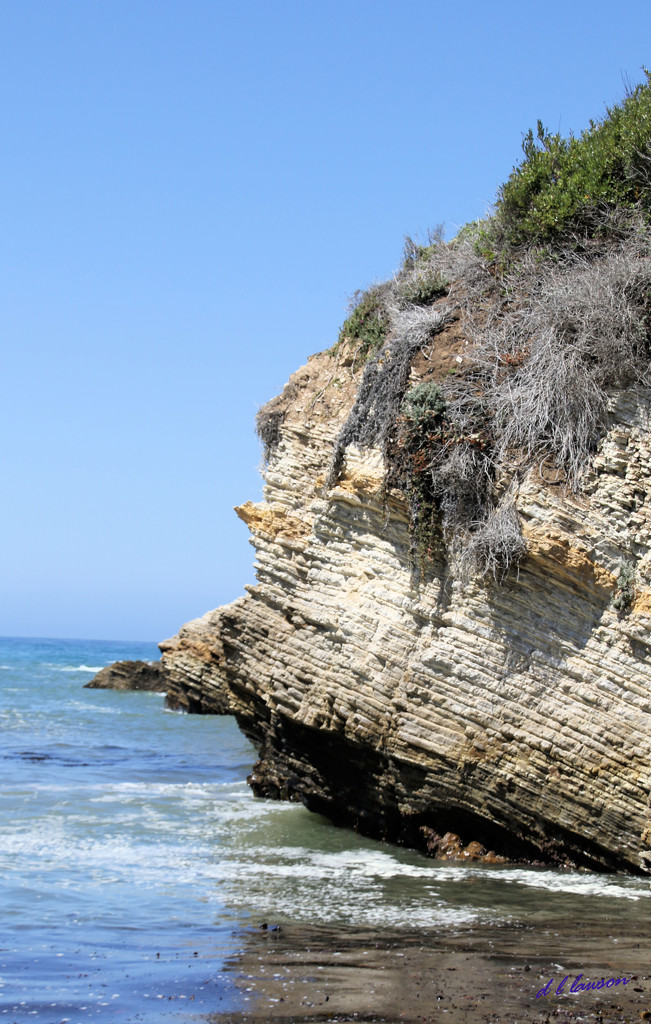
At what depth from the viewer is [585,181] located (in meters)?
11.9

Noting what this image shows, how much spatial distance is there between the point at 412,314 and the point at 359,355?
1265 millimetres

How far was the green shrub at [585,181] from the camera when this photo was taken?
11688 mm

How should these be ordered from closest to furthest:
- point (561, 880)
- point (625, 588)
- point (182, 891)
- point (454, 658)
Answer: point (625, 588), point (182, 891), point (561, 880), point (454, 658)

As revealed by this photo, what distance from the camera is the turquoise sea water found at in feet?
22.5

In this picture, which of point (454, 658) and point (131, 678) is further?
point (131, 678)

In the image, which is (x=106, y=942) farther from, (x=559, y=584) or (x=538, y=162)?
(x=538, y=162)

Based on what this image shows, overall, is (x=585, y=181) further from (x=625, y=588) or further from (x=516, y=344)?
(x=625, y=588)

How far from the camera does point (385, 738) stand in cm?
1085
